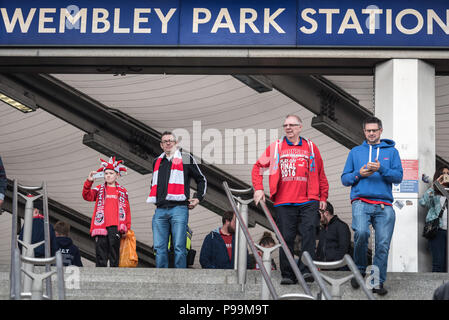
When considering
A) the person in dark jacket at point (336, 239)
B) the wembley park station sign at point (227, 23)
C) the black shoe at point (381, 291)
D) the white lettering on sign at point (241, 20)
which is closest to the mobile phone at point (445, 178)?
the person in dark jacket at point (336, 239)

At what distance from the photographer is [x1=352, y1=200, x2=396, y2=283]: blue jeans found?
25.0ft

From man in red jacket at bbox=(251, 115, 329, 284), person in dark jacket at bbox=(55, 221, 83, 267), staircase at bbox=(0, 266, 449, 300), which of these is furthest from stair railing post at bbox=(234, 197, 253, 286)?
person in dark jacket at bbox=(55, 221, 83, 267)

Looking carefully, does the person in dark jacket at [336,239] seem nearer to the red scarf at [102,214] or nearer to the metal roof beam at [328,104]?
the red scarf at [102,214]

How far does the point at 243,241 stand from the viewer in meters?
8.09

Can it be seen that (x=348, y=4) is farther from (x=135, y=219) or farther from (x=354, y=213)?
(x=135, y=219)

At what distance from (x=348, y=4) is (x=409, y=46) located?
90cm

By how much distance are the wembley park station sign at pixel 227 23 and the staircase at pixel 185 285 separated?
322 cm

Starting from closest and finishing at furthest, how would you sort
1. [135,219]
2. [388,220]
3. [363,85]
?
[388,220]
[363,85]
[135,219]

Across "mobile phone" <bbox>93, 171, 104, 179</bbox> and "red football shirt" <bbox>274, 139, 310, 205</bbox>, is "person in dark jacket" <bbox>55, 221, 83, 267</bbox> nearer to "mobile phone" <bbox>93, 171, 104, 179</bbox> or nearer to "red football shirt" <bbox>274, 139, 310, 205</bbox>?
"mobile phone" <bbox>93, 171, 104, 179</bbox>

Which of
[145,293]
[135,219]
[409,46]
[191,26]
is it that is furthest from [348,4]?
[135,219]
